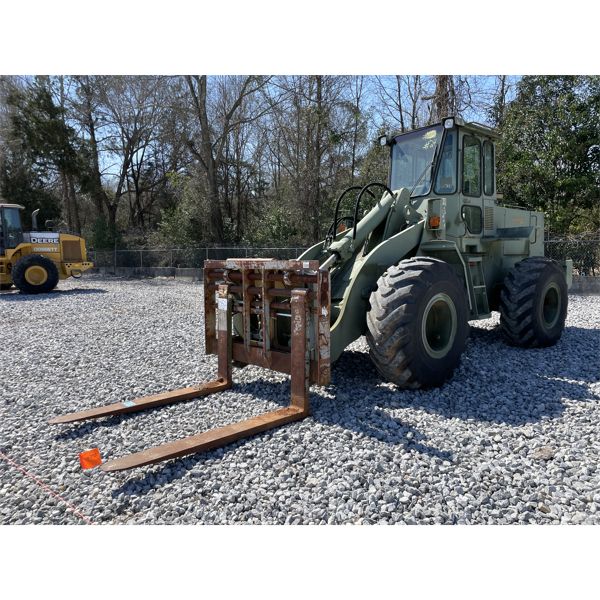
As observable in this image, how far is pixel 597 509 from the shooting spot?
9.29ft

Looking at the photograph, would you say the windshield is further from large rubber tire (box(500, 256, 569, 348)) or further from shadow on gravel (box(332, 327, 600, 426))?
shadow on gravel (box(332, 327, 600, 426))

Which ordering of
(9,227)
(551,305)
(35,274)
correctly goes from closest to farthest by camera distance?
(551,305) < (35,274) < (9,227)

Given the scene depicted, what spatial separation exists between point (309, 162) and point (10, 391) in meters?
17.9

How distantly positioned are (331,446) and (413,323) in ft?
4.82

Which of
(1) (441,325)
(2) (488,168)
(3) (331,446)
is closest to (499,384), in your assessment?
(1) (441,325)

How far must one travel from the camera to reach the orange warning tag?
346cm

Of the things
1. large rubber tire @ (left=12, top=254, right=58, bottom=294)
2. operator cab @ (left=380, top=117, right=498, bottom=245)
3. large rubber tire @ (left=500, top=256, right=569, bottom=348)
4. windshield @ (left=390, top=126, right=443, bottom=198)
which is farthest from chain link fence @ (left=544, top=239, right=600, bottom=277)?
large rubber tire @ (left=12, top=254, right=58, bottom=294)

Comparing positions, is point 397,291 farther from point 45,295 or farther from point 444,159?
point 45,295

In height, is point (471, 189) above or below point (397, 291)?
above

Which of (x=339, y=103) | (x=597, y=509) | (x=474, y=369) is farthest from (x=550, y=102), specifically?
(x=597, y=509)

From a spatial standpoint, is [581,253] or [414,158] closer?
[414,158]

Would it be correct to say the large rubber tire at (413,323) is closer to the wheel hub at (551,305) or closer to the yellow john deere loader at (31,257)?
the wheel hub at (551,305)

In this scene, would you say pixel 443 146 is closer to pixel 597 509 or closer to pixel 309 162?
pixel 597 509

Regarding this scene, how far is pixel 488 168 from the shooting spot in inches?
266
